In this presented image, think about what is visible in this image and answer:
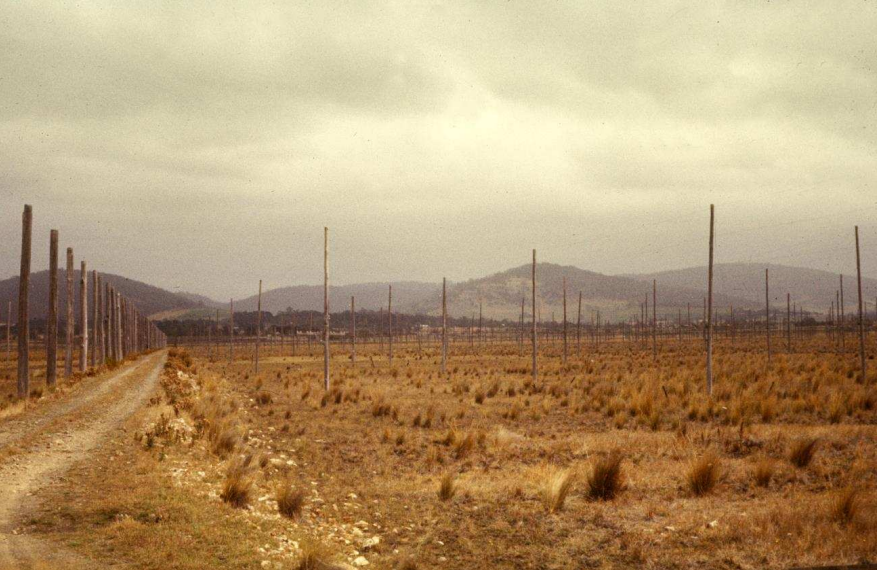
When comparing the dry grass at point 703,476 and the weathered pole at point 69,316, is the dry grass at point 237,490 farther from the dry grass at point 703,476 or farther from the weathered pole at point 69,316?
the weathered pole at point 69,316

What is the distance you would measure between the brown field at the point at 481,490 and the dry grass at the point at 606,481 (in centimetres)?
4

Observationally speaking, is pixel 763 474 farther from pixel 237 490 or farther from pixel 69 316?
pixel 69 316

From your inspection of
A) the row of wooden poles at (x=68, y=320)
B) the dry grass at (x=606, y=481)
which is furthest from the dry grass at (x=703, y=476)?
the row of wooden poles at (x=68, y=320)

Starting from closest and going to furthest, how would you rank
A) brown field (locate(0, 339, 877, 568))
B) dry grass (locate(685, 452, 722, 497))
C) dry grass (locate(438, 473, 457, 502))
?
1. brown field (locate(0, 339, 877, 568))
2. dry grass (locate(685, 452, 722, 497))
3. dry grass (locate(438, 473, 457, 502))

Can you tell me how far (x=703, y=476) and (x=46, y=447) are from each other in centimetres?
1276

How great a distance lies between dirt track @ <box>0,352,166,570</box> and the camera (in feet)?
21.9

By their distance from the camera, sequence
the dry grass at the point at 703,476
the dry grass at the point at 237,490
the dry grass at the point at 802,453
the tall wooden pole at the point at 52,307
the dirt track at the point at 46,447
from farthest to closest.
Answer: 1. the tall wooden pole at the point at 52,307
2. the dry grass at the point at 802,453
3. the dry grass at the point at 703,476
4. the dry grass at the point at 237,490
5. the dirt track at the point at 46,447

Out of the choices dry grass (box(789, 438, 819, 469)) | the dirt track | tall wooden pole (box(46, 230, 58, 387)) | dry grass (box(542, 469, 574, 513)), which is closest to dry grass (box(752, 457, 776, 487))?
dry grass (box(789, 438, 819, 469))

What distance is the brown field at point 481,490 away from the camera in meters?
8.19

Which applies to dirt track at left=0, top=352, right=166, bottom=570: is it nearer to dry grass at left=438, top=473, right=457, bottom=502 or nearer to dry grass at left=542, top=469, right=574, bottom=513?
dry grass at left=438, top=473, right=457, bottom=502

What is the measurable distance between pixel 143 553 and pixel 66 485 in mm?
3210

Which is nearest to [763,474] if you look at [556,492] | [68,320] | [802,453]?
[802,453]

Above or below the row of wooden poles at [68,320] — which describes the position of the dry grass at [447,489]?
below

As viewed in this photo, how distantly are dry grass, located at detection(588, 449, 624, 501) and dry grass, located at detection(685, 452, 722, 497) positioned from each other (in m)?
1.30
